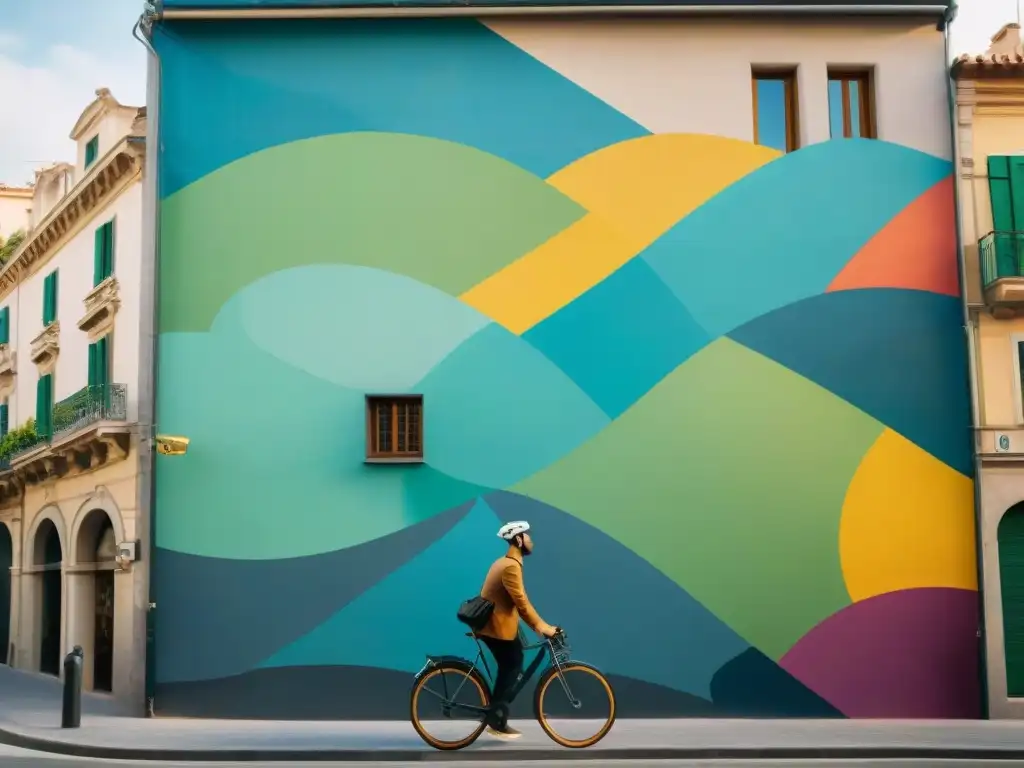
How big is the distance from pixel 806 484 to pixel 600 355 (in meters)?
3.04

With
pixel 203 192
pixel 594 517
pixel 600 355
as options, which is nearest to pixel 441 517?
pixel 594 517

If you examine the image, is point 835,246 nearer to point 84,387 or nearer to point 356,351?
point 356,351

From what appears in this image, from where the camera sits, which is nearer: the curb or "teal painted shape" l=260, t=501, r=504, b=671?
the curb

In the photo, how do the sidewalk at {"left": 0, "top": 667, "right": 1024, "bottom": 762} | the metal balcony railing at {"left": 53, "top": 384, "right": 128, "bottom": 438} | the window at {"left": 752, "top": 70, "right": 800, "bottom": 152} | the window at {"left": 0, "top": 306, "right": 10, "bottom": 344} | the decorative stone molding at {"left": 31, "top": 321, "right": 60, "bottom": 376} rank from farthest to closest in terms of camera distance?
the window at {"left": 0, "top": 306, "right": 10, "bottom": 344} < the decorative stone molding at {"left": 31, "top": 321, "right": 60, "bottom": 376} < the metal balcony railing at {"left": 53, "top": 384, "right": 128, "bottom": 438} < the window at {"left": 752, "top": 70, "right": 800, "bottom": 152} < the sidewalk at {"left": 0, "top": 667, "right": 1024, "bottom": 762}

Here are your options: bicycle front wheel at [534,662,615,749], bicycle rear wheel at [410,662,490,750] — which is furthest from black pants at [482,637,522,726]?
bicycle front wheel at [534,662,615,749]

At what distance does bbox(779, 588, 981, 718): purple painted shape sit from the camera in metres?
14.6

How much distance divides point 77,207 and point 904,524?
46.5ft

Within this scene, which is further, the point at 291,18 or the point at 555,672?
the point at 291,18

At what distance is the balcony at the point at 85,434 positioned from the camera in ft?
54.1

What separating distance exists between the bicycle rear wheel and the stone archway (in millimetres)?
9296

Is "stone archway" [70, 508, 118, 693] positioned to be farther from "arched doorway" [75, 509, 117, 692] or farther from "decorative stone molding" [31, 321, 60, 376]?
"decorative stone molding" [31, 321, 60, 376]

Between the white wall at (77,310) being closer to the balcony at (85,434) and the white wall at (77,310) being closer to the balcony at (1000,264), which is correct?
the balcony at (85,434)

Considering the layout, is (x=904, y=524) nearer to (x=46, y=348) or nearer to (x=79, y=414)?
(x=79, y=414)

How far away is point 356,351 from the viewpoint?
14883 millimetres
